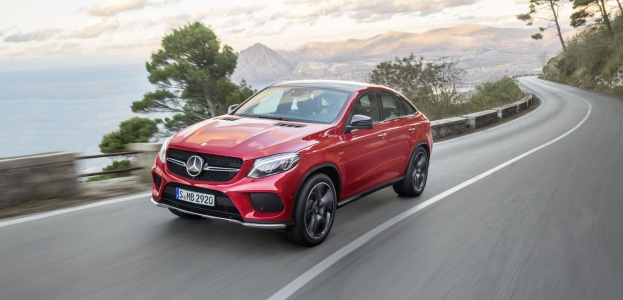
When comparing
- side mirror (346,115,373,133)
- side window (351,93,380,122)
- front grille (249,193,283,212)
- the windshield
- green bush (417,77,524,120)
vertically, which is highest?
the windshield

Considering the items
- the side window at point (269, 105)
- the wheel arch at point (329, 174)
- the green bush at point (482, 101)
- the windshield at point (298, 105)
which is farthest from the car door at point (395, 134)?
the green bush at point (482, 101)

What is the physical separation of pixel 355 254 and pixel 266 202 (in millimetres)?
1002

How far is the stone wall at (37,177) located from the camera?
6676 millimetres

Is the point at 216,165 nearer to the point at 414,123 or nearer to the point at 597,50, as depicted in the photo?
the point at 414,123

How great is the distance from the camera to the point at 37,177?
6.97 metres

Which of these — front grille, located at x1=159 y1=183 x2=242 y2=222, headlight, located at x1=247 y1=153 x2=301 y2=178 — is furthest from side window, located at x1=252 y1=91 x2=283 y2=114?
front grille, located at x1=159 y1=183 x2=242 y2=222

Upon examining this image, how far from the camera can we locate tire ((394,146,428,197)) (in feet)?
24.7

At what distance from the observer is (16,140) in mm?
174000

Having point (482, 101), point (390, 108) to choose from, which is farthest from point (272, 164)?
point (482, 101)

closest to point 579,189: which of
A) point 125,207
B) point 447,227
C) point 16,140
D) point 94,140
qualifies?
point 447,227

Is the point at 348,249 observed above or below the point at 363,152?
below

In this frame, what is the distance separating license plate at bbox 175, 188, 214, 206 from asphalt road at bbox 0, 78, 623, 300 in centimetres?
46

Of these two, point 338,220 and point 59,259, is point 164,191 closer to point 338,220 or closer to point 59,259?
point 59,259

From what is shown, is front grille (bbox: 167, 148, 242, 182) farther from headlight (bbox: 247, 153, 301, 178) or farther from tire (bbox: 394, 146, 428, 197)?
tire (bbox: 394, 146, 428, 197)
